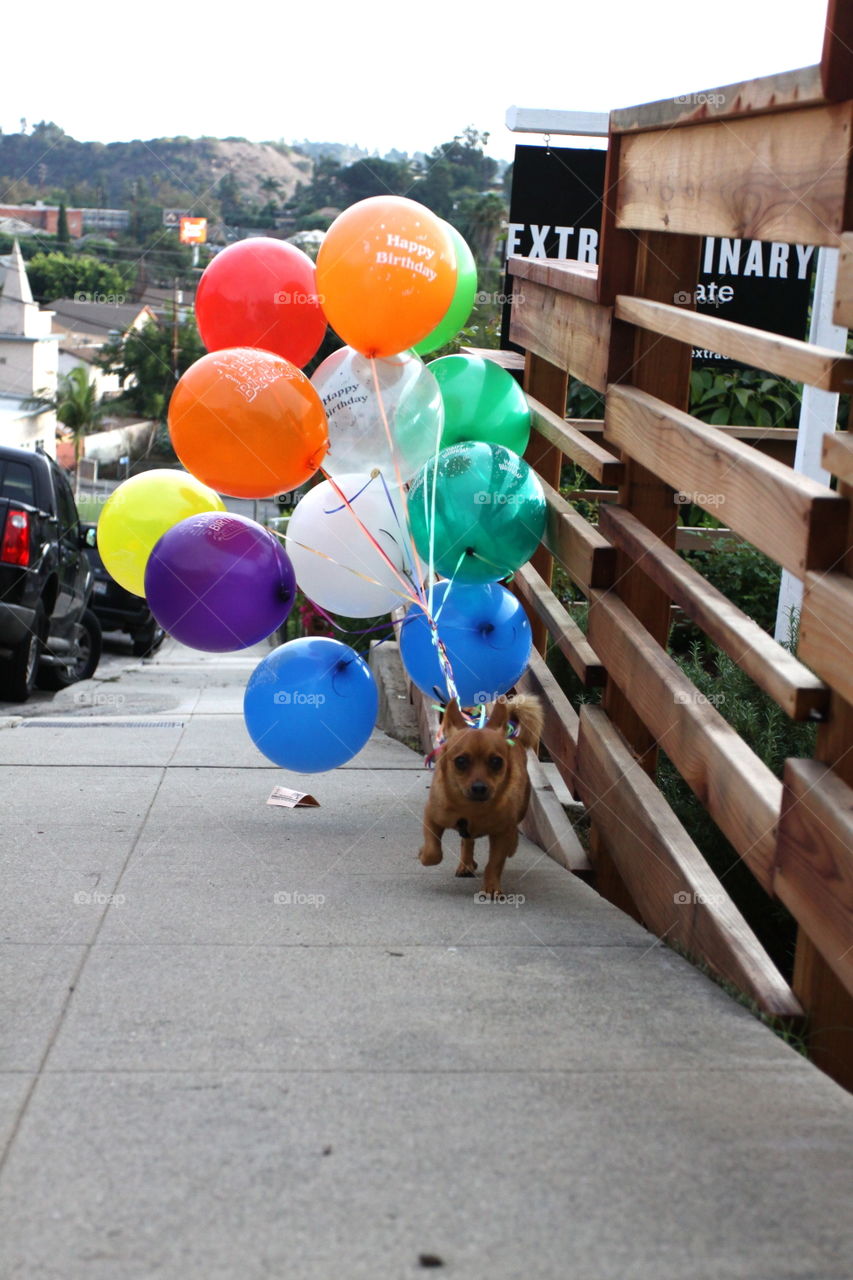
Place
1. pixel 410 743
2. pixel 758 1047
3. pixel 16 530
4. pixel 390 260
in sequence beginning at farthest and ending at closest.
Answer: pixel 16 530, pixel 410 743, pixel 390 260, pixel 758 1047

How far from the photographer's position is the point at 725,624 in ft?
10.6

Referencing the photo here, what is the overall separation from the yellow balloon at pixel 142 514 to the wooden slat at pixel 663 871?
1.77 m

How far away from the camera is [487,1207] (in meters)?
2.11

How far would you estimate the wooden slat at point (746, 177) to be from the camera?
276 centimetres

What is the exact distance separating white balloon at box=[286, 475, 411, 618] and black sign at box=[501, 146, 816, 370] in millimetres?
2947

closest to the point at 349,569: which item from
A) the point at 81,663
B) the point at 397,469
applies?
the point at 397,469

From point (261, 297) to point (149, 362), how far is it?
5506cm

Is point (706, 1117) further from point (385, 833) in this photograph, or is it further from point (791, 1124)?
point (385, 833)

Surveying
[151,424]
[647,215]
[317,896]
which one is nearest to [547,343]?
[647,215]

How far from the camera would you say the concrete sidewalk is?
79.1 inches

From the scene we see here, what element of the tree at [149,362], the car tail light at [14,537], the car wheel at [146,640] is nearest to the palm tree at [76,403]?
the tree at [149,362]

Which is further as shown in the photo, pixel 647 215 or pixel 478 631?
pixel 478 631

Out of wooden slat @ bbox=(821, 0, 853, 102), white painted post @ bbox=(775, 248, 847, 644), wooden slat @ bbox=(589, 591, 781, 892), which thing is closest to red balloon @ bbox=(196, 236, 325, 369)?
wooden slat @ bbox=(589, 591, 781, 892)

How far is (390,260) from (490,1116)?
125 inches
